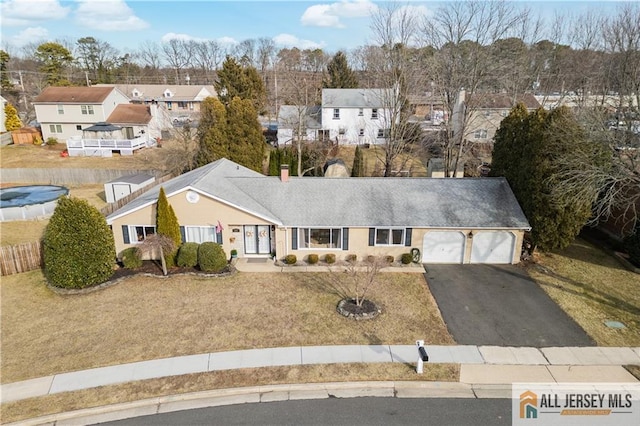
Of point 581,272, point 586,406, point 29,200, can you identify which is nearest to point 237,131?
point 29,200

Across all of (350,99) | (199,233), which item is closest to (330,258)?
(199,233)

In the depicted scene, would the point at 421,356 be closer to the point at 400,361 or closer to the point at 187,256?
the point at 400,361

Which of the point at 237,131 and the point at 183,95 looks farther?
the point at 183,95

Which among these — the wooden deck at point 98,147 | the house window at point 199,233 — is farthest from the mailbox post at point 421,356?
the wooden deck at point 98,147

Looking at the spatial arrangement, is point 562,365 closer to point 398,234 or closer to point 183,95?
point 398,234

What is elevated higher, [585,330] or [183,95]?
[183,95]

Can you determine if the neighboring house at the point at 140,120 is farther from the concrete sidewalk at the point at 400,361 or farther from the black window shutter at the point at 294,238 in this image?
the concrete sidewalk at the point at 400,361
